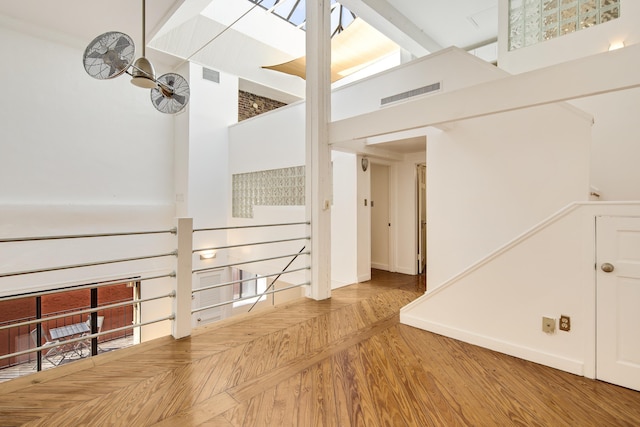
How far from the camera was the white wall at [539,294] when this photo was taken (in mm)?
2203

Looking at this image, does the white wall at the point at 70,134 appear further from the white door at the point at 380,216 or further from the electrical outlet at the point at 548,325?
the electrical outlet at the point at 548,325

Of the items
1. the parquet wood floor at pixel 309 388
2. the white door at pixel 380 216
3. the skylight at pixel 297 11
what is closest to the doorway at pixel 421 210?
the white door at pixel 380 216

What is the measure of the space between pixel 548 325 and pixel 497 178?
1.80 m

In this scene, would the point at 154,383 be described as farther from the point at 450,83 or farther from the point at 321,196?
the point at 450,83

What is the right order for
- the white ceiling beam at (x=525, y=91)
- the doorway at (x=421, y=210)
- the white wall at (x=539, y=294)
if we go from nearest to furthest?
the white ceiling beam at (x=525, y=91)
the white wall at (x=539, y=294)
the doorway at (x=421, y=210)

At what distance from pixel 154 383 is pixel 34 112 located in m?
5.85

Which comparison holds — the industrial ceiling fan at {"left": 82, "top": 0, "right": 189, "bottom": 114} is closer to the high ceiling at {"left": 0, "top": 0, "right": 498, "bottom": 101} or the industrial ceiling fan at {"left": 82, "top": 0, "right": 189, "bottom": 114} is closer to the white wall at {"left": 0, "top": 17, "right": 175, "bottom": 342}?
the high ceiling at {"left": 0, "top": 0, "right": 498, "bottom": 101}

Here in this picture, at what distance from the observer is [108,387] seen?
2.05 metres

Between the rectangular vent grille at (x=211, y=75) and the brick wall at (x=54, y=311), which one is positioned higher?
the rectangular vent grille at (x=211, y=75)

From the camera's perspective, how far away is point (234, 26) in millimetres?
6445

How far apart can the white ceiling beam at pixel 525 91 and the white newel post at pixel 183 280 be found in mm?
2093

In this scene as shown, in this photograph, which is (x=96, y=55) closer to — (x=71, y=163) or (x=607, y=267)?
(x=607, y=267)

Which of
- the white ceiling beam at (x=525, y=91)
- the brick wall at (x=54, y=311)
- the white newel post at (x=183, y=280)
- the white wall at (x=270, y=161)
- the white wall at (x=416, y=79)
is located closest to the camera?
the white ceiling beam at (x=525, y=91)

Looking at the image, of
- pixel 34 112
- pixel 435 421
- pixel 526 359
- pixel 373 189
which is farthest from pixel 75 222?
pixel 526 359
